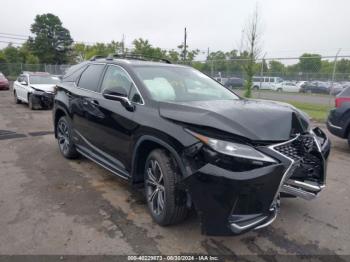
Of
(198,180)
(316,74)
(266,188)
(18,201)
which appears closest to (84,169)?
(18,201)

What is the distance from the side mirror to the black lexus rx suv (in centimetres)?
1

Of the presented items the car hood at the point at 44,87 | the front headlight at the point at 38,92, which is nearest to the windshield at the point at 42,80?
the car hood at the point at 44,87

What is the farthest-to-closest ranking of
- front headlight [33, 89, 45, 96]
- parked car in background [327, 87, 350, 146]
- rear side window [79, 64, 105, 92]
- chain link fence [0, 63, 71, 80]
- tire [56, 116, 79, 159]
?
1. chain link fence [0, 63, 71, 80]
2. front headlight [33, 89, 45, 96]
3. parked car in background [327, 87, 350, 146]
4. tire [56, 116, 79, 159]
5. rear side window [79, 64, 105, 92]

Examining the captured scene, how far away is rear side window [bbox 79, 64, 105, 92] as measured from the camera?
187 inches

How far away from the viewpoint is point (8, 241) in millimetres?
3100

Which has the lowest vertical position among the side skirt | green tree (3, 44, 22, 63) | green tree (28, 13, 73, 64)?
the side skirt

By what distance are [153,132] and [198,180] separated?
32.0 inches

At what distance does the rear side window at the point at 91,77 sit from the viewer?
4.75 metres

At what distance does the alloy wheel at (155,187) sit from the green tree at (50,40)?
207 feet

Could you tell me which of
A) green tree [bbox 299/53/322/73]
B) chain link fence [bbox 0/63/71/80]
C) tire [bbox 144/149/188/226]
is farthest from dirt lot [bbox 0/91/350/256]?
chain link fence [bbox 0/63/71/80]

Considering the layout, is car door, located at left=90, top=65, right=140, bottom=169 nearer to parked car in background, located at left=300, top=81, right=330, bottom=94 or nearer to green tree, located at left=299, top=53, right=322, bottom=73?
green tree, located at left=299, top=53, right=322, bottom=73

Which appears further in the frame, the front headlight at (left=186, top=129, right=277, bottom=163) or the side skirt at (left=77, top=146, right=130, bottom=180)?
the side skirt at (left=77, top=146, right=130, bottom=180)

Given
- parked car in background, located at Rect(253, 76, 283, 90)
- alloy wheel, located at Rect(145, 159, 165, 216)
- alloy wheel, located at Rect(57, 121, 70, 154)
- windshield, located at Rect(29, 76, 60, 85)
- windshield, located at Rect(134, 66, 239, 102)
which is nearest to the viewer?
alloy wheel, located at Rect(145, 159, 165, 216)

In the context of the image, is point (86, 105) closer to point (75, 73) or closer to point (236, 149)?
point (75, 73)
